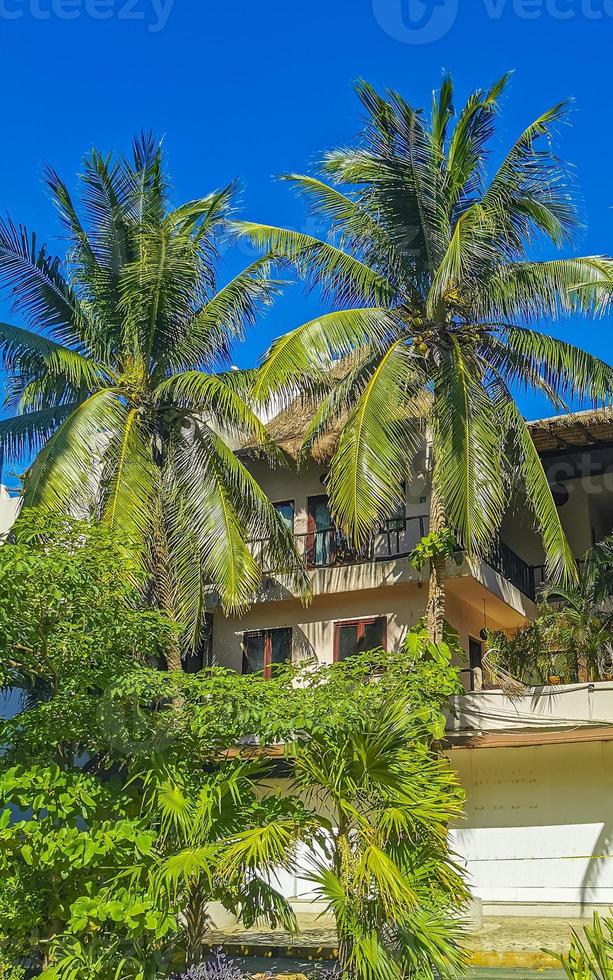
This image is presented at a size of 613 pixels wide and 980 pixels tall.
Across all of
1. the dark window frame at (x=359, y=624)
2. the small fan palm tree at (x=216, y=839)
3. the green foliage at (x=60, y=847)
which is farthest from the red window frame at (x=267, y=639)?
the green foliage at (x=60, y=847)

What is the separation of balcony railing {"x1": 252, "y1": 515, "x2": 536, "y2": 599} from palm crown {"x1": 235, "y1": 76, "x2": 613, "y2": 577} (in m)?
3.14

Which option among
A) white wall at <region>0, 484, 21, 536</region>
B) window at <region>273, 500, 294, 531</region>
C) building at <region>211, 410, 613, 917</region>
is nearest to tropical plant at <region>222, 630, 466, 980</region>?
building at <region>211, 410, 613, 917</region>

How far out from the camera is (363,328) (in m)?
18.2

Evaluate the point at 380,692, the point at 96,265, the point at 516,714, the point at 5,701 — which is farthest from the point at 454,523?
the point at 5,701

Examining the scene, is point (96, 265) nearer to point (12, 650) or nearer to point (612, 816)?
point (12, 650)

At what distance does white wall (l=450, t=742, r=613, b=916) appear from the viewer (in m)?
16.8

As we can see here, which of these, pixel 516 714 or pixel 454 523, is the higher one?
pixel 454 523

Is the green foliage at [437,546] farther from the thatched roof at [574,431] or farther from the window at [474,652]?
the window at [474,652]

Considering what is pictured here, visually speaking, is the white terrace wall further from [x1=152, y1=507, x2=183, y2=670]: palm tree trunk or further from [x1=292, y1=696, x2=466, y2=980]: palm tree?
[x1=292, y1=696, x2=466, y2=980]: palm tree

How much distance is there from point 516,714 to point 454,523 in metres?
3.64

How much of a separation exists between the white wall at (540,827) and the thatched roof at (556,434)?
6.62 metres

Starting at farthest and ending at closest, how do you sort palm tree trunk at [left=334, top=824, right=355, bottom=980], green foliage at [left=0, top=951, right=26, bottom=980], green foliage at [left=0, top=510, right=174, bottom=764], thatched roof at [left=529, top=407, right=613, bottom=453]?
thatched roof at [left=529, top=407, right=613, bottom=453]
green foliage at [left=0, top=510, right=174, bottom=764]
green foliage at [left=0, top=951, right=26, bottom=980]
palm tree trunk at [left=334, top=824, right=355, bottom=980]

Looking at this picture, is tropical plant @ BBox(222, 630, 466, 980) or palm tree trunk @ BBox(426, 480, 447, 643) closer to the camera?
tropical plant @ BBox(222, 630, 466, 980)

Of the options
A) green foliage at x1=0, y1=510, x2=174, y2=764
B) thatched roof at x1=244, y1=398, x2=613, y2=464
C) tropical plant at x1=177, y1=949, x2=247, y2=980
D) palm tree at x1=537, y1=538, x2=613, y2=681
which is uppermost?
thatched roof at x1=244, y1=398, x2=613, y2=464
